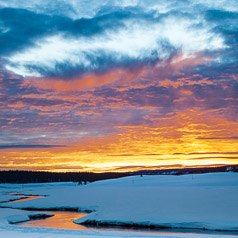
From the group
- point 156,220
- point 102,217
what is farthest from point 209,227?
point 102,217

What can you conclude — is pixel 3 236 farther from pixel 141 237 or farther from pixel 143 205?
pixel 143 205

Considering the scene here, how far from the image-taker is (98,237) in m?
14.6

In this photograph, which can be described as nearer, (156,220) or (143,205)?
(156,220)

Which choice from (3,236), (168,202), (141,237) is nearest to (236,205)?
(168,202)

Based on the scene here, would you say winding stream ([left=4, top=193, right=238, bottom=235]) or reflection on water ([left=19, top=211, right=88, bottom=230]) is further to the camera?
reflection on water ([left=19, top=211, right=88, bottom=230])

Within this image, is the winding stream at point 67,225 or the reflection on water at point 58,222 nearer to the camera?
the winding stream at point 67,225

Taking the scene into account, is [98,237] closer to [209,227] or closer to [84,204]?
[209,227]

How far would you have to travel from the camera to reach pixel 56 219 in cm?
2438

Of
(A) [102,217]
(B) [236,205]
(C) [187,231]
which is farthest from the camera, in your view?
(B) [236,205]

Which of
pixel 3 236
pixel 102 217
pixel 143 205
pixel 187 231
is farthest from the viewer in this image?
pixel 143 205

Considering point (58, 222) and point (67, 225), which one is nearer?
point (67, 225)

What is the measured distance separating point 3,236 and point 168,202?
15.9 m

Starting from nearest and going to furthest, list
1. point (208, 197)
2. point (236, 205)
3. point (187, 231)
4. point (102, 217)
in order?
1. point (187, 231)
2. point (102, 217)
3. point (236, 205)
4. point (208, 197)

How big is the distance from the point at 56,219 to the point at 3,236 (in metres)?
10.1
